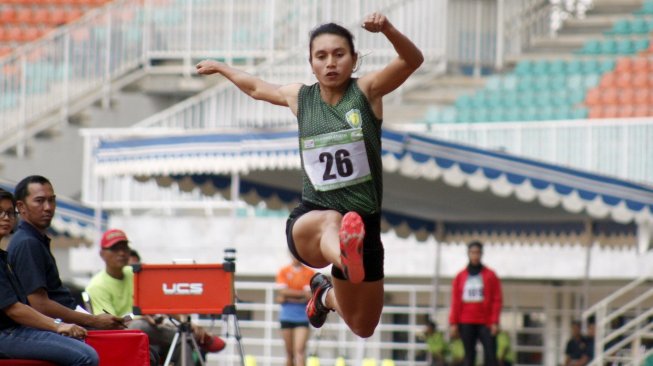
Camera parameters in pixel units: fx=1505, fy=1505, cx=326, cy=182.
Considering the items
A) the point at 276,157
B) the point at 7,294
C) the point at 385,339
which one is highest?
the point at 276,157

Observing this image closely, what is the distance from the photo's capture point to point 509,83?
23438 mm

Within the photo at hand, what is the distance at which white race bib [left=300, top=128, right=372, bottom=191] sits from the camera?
7879 millimetres

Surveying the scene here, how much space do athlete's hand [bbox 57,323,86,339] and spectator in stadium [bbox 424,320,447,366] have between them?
9874 mm

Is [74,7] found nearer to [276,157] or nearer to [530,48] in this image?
[530,48]

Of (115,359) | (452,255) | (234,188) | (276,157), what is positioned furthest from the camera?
(452,255)

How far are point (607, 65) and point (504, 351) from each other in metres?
7.22

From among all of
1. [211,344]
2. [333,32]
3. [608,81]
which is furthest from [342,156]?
[608,81]

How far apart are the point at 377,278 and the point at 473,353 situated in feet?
24.8

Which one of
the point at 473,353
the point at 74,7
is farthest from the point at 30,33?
the point at 473,353

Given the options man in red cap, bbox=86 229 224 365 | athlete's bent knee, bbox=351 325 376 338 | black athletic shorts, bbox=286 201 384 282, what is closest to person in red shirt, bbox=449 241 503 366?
man in red cap, bbox=86 229 224 365

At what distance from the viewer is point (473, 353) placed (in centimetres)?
1538

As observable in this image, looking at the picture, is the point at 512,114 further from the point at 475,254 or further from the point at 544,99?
the point at 475,254

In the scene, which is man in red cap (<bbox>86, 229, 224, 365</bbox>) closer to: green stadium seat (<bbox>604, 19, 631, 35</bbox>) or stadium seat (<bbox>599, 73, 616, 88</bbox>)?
stadium seat (<bbox>599, 73, 616, 88</bbox>)

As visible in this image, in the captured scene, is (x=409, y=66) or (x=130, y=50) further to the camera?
(x=130, y=50)
